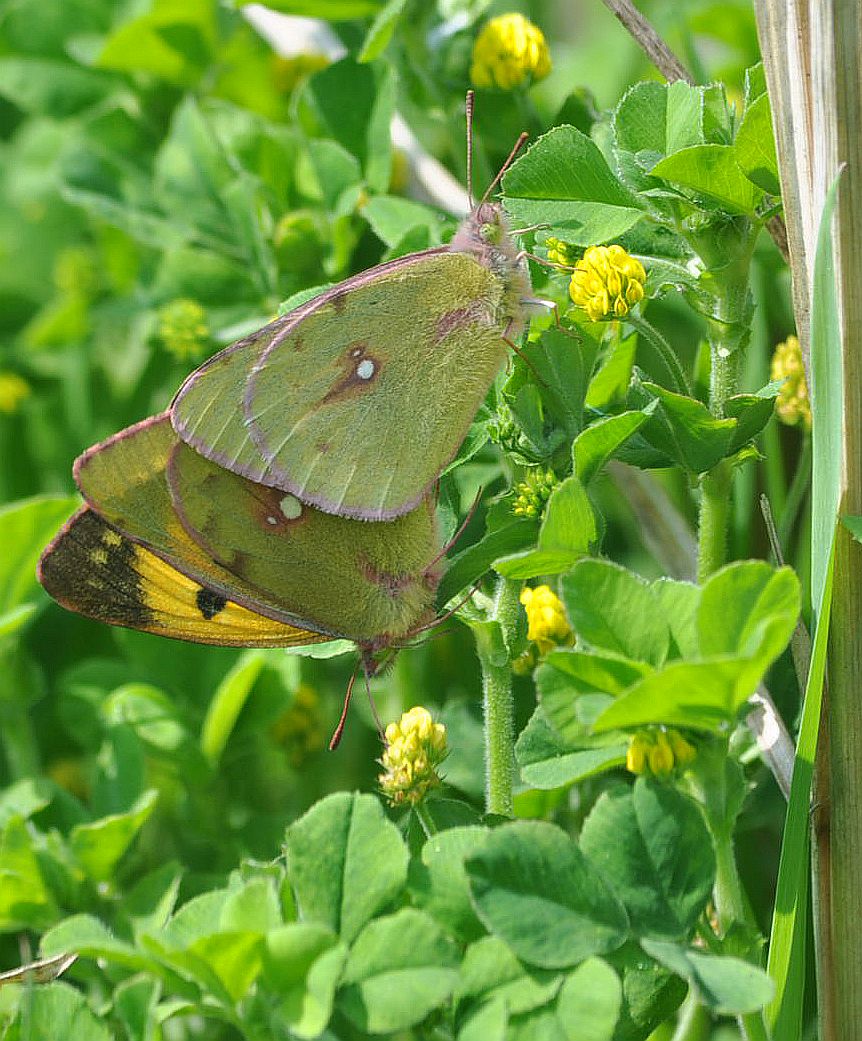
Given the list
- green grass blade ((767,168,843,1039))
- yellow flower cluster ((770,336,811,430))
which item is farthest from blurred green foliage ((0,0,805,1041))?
yellow flower cluster ((770,336,811,430))

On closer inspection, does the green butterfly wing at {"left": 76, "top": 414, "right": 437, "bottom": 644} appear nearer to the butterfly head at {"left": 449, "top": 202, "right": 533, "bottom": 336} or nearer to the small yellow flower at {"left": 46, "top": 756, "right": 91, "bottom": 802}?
the butterfly head at {"left": 449, "top": 202, "right": 533, "bottom": 336}

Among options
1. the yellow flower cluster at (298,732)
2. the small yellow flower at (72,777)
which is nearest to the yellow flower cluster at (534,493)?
the yellow flower cluster at (298,732)

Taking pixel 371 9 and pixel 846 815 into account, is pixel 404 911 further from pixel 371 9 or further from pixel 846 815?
pixel 371 9

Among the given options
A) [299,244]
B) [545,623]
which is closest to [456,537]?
[545,623]

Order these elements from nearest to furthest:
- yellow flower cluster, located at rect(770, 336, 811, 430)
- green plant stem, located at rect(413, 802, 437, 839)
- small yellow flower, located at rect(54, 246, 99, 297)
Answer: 1. green plant stem, located at rect(413, 802, 437, 839)
2. yellow flower cluster, located at rect(770, 336, 811, 430)
3. small yellow flower, located at rect(54, 246, 99, 297)

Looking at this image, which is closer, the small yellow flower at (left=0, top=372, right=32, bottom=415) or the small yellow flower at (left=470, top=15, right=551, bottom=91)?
the small yellow flower at (left=470, top=15, right=551, bottom=91)

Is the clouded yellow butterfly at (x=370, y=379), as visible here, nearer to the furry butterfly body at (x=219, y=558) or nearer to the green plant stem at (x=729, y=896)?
the furry butterfly body at (x=219, y=558)
